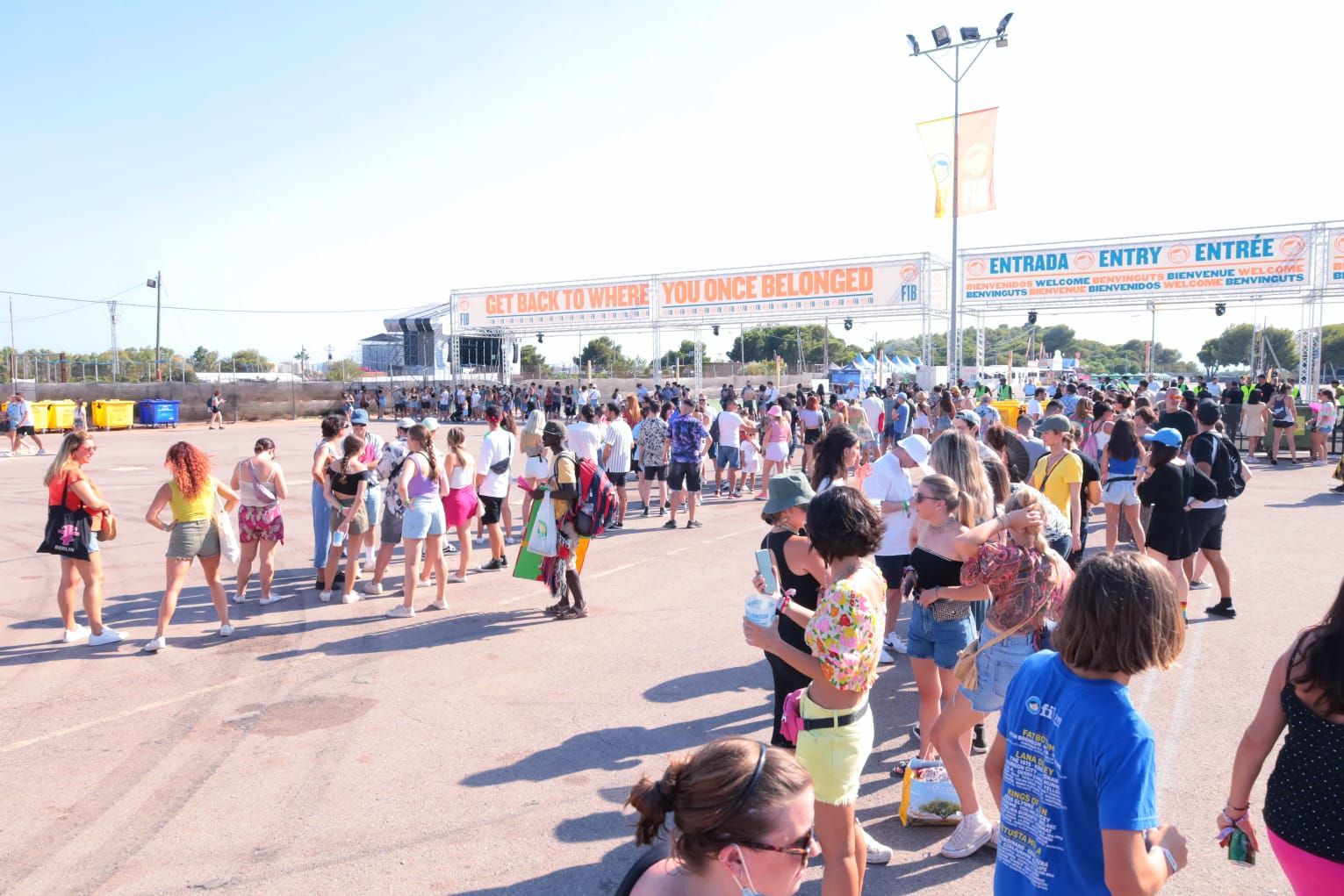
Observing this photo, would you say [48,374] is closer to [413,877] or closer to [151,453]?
[151,453]

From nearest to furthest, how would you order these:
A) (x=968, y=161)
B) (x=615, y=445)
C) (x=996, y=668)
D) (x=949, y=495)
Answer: (x=996, y=668)
(x=949, y=495)
(x=615, y=445)
(x=968, y=161)

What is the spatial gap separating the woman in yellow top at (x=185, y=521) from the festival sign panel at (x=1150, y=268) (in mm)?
23132

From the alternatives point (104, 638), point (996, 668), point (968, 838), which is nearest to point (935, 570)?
point (996, 668)

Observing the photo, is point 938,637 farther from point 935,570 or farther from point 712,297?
point 712,297

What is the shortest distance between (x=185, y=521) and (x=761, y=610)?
220 inches

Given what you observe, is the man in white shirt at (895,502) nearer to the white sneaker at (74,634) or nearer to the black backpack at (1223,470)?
the black backpack at (1223,470)

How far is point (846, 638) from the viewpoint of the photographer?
9.81 ft

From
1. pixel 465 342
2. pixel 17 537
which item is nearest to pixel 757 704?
pixel 17 537

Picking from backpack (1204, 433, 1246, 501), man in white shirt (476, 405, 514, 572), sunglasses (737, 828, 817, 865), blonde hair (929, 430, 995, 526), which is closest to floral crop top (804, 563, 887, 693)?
sunglasses (737, 828, 817, 865)

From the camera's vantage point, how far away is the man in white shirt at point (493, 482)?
31.2 ft

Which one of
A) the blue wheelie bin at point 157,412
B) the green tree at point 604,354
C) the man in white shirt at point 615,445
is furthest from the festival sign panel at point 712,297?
the green tree at point 604,354

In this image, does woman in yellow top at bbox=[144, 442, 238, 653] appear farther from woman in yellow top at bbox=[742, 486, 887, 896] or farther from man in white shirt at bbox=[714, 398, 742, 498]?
man in white shirt at bbox=[714, 398, 742, 498]

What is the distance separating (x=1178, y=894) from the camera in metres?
3.56

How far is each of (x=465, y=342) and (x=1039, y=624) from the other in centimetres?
4251
